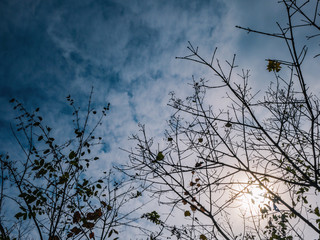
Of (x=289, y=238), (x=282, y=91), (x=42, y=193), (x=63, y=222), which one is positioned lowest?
(x=289, y=238)

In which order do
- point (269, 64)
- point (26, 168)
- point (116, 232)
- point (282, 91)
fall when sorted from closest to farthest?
point (269, 64), point (26, 168), point (116, 232), point (282, 91)

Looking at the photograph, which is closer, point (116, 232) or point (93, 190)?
point (116, 232)

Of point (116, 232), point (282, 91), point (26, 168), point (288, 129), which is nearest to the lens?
point (26, 168)

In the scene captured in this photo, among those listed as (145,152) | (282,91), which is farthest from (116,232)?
(282,91)

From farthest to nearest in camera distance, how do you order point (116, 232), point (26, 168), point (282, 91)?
point (282, 91)
point (116, 232)
point (26, 168)

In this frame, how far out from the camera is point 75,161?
11.6ft

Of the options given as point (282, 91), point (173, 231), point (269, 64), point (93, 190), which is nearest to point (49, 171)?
point (93, 190)

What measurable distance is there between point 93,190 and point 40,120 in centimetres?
190

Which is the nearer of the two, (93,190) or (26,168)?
(26,168)

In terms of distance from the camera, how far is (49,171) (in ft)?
11.6

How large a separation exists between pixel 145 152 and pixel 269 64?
7.90 feet

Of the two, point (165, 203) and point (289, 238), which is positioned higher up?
point (165, 203)

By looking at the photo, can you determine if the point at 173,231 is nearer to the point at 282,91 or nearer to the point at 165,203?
the point at 165,203

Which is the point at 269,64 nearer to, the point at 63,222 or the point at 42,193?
the point at 42,193
